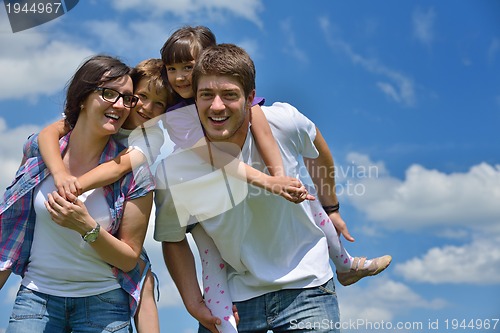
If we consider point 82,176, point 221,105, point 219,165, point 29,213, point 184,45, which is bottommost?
point 29,213

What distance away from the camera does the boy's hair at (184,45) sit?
171 inches

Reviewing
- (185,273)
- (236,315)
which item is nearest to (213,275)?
(185,273)

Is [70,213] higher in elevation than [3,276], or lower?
higher

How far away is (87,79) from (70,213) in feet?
2.74

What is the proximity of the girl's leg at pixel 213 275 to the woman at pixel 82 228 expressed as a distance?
415 millimetres

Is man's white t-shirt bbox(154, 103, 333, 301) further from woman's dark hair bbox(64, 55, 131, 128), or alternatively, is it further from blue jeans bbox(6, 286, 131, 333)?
woman's dark hair bbox(64, 55, 131, 128)

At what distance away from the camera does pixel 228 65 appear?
3.51 metres

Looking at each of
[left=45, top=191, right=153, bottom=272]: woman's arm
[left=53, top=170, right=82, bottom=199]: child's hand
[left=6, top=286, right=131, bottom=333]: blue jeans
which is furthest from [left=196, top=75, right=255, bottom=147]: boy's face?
[left=6, top=286, right=131, bottom=333]: blue jeans

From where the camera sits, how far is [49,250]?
11.3ft

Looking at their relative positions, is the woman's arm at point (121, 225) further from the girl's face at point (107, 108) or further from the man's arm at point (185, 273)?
the girl's face at point (107, 108)

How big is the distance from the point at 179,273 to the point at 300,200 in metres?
0.93

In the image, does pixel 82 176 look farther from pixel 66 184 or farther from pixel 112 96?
pixel 112 96

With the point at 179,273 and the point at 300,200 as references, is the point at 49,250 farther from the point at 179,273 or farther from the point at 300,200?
the point at 300,200

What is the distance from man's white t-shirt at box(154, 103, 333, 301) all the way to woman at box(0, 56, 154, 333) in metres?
0.29
